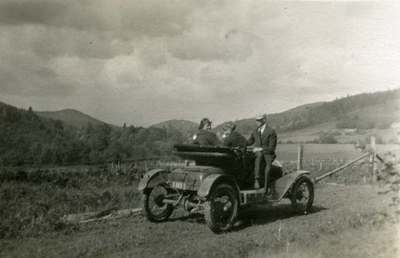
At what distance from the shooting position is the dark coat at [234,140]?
7867 millimetres

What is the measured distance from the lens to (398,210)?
19.5 ft

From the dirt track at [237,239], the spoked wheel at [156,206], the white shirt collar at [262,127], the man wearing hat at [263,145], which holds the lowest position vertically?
the dirt track at [237,239]

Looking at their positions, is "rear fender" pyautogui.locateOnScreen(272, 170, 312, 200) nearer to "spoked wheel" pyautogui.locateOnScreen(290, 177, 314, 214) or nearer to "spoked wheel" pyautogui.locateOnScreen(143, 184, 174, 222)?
"spoked wheel" pyautogui.locateOnScreen(290, 177, 314, 214)

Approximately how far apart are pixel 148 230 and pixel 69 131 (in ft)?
72.2

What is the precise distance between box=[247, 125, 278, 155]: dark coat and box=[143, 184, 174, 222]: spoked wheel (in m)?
1.81

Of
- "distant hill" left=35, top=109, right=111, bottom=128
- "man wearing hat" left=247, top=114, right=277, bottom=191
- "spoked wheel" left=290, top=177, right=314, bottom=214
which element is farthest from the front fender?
"distant hill" left=35, top=109, right=111, bottom=128

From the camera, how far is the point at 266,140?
8000 mm

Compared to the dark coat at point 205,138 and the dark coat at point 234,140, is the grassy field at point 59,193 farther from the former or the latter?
the dark coat at point 205,138

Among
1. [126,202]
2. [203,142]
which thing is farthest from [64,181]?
[203,142]

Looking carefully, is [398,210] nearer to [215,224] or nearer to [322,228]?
[322,228]

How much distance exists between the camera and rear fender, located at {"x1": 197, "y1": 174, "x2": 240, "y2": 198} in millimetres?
6750

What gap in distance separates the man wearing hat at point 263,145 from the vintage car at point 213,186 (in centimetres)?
14

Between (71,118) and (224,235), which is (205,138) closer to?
(224,235)

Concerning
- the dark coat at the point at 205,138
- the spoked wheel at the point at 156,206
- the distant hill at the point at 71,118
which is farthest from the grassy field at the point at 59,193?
the distant hill at the point at 71,118
